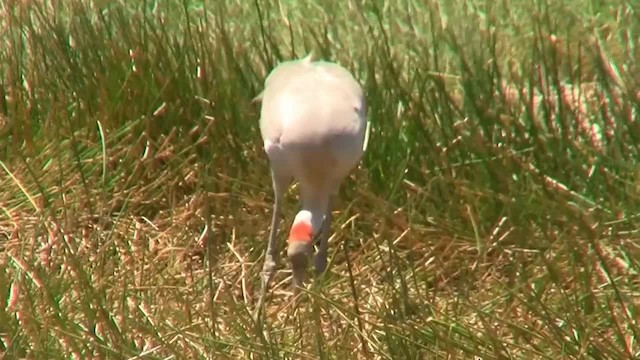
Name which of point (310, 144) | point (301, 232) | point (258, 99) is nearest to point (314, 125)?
point (310, 144)

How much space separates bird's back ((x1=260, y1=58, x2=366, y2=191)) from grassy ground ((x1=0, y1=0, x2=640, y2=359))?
0.26 metres

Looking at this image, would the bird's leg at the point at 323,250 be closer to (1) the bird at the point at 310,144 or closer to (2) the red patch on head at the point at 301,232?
(1) the bird at the point at 310,144

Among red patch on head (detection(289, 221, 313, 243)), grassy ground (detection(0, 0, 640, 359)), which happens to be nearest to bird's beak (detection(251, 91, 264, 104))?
grassy ground (detection(0, 0, 640, 359))

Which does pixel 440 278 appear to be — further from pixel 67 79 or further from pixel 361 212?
pixel 67 79

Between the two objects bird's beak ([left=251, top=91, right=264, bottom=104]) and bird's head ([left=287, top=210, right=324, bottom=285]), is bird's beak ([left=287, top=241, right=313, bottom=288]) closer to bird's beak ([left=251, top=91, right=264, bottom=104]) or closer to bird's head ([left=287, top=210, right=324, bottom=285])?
bird's head ([left=287, top=210, right=324, bottom=285])

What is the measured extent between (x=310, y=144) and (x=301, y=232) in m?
0.19

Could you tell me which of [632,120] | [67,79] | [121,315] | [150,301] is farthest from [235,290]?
[632,120]

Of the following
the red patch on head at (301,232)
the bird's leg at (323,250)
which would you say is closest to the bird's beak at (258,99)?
the bird's leg at (323,250)

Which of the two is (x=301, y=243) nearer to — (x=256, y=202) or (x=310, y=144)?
(x=310, y=144)

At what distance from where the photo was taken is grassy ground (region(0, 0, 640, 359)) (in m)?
2.86

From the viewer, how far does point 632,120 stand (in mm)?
3604

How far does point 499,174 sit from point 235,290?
0.71 meters

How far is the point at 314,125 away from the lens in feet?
9.80

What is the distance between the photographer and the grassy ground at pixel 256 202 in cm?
286
